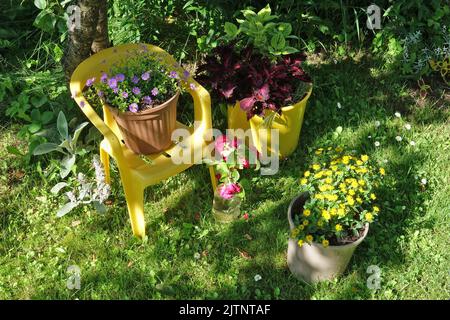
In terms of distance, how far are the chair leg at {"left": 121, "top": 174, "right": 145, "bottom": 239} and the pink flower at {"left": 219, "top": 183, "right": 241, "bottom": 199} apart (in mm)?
445

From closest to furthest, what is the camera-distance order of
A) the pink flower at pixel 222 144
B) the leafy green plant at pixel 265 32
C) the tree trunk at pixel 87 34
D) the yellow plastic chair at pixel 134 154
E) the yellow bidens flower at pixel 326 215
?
1. the yellow bidens flower at pixel 326 215
2. the yellow plastic chair at pixel 134 154
3. the pink flower at pixel 222 144
4. the tree trunk at pixel 87 34
5. the leafy green plant at pixel 265 32

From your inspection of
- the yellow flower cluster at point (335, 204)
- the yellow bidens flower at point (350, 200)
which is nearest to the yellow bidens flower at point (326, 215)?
the yellow flower cluster at point (335, 204)

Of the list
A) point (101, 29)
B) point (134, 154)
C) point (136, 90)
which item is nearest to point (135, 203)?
point (134, 154)

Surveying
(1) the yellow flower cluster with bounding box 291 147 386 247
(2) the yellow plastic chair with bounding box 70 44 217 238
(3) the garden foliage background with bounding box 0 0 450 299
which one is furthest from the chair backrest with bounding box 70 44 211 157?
(1) the yellow flower cluster with bounding box 291 147 386 247

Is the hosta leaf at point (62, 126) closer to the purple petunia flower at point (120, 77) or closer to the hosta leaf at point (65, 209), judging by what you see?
the hosta leaf at point (65, 209)

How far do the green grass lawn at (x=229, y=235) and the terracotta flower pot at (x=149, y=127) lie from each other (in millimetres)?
478

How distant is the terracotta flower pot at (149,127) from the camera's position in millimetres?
2686

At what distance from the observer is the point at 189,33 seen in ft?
12.8

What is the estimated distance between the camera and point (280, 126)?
10.6ft

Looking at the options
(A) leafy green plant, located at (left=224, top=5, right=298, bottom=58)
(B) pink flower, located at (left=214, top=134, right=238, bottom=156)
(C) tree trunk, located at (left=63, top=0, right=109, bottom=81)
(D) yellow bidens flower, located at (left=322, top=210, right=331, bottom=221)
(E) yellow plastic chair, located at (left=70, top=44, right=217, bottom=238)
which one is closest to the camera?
(D) yellow bidens flower, located at (left=322, top=210, right=331, bottom=221)

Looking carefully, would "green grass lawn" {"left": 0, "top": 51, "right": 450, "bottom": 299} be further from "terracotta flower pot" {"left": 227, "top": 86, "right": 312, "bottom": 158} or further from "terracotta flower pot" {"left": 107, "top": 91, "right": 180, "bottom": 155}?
"terracotta flower pot" {"left": 107, "top": 91, "right": 180, "bottom": 155}

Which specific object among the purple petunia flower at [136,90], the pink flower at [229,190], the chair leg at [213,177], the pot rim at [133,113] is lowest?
the chair leg at [213,177]

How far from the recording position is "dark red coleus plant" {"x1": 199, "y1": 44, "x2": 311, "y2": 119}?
3.04m

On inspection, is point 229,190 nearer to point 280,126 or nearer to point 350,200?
point 280,126
